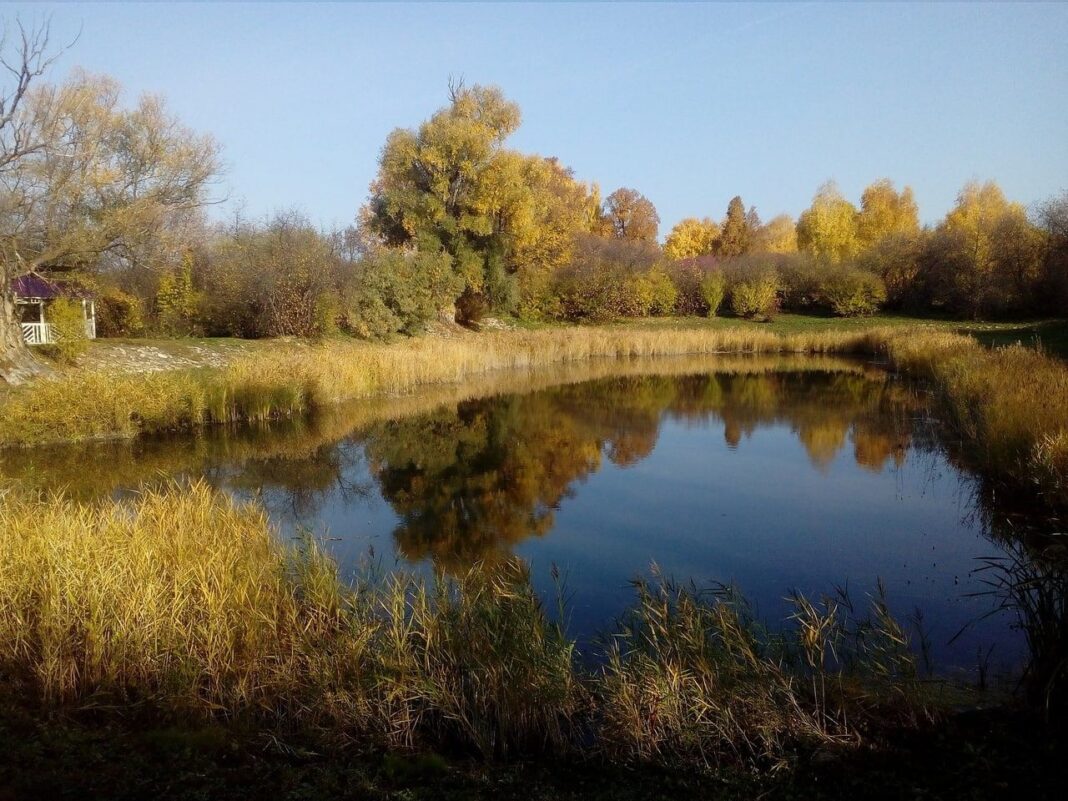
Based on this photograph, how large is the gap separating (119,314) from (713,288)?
27.2 meters

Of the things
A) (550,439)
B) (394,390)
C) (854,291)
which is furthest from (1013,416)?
(854,291)

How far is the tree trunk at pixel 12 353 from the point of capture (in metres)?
15.2

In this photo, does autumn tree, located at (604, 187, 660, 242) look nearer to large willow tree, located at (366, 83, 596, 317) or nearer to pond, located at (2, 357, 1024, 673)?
large willow tree, located at (366, 83, 596, 317)

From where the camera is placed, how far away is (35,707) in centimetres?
429

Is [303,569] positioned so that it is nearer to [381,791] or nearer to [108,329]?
[381,791]

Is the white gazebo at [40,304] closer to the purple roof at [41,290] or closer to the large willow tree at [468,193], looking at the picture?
the purple roof at [41,290]

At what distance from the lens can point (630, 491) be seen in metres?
10.6

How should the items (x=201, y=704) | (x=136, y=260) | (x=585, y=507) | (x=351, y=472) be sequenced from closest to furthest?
(x=201, y=704), (x=585, y=507), (x=351, y=472), (x=136, y=260)

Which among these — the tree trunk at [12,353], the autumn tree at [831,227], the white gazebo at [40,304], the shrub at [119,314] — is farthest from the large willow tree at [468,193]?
the autumn tree at [831,227]

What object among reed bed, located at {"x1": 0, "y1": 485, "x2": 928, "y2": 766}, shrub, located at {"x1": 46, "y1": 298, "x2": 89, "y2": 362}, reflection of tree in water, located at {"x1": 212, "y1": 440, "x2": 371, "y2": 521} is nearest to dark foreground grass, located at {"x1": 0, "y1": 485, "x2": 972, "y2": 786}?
reed bed, located at {"x1": 0, "y1": 485, "x2": 928, "y2": 766}

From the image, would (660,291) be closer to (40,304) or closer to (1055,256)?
(1055,256)

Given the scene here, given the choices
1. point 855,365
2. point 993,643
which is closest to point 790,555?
point 993,643

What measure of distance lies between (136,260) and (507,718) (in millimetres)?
17690

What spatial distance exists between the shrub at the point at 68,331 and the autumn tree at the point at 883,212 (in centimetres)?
4688
